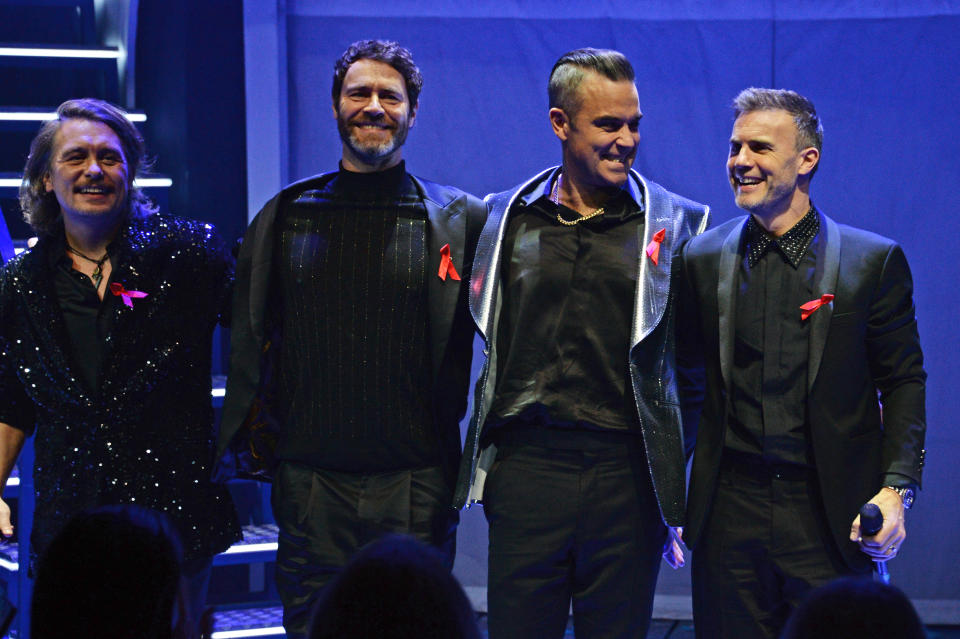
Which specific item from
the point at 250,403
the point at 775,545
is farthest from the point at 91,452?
the point at 775,545

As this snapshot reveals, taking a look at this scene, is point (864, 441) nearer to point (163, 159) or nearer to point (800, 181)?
point (800, 181)

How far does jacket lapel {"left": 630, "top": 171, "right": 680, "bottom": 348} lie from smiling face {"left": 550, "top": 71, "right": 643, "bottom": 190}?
0.11 meters

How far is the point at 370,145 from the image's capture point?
293 centimetres

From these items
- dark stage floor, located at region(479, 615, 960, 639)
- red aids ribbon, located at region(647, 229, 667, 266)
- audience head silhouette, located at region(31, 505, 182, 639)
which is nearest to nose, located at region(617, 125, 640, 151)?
red aids ribbon, located at region(647, 229, 667, 266)

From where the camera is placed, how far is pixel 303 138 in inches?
188

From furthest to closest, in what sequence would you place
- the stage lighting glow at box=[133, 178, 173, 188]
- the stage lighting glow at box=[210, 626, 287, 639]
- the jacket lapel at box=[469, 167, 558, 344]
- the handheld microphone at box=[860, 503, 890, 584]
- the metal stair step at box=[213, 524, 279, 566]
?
the stage lighting glow at box=[133, 178, 173, 188]
the stage lighting glow at box=[210, 626, 287, 639]
the metal stair step at box=[213, 524, 279, 566]
the jacket lapel at box=[469, 167, 558, 344]
the handheld microphone at box=[860, 503, 890, 584]

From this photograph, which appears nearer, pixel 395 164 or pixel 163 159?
pixel 395 164

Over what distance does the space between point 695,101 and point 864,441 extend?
2.42 metres

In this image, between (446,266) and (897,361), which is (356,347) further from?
(897,361)

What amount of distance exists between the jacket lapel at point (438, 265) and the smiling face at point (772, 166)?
28.8 inches

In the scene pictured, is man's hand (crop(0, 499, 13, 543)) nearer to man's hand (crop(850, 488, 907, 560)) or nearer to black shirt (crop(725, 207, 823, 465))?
black shirt (crop(725, 207, 823, 465))

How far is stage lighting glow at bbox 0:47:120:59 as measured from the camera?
424cm

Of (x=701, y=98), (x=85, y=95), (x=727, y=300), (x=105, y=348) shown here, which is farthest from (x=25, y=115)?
(x=727, y=300)

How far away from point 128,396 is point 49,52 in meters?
1.99
